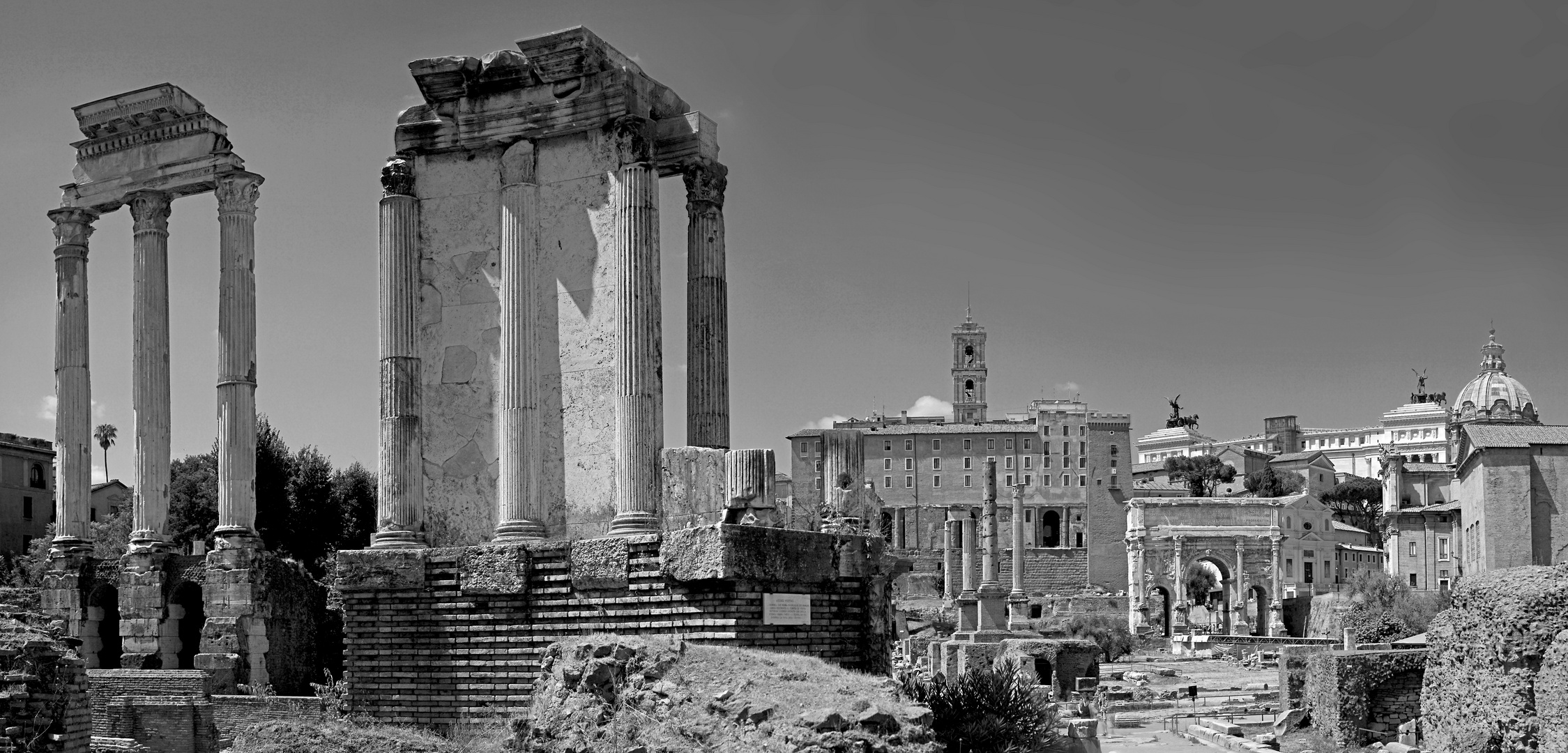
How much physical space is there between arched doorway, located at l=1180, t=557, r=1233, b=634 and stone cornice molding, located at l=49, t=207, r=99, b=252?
3048 inches

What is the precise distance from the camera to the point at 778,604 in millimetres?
12562

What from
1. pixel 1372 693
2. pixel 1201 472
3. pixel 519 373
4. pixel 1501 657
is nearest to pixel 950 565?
pixel 1201 472

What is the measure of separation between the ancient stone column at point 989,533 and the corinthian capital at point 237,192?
36.6m

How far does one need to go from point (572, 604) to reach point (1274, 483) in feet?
451

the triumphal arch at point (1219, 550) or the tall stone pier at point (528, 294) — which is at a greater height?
the tall stone pier at point (528, 294)

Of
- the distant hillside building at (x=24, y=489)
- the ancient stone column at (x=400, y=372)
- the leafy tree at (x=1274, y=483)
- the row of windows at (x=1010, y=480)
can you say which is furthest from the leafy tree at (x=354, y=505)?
the leafy tree at (x=1274, y=483)

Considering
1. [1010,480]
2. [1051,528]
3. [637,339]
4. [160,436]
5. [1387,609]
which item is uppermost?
[637,339]

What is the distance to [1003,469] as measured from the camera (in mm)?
134125

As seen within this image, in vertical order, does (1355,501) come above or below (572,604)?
below

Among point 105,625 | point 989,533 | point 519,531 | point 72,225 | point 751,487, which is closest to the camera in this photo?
point 751,487

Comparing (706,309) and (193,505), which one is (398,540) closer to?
(706,309)

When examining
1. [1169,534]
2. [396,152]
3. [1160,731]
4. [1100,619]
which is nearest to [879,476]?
[1169,534]

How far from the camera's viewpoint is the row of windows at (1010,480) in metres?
132

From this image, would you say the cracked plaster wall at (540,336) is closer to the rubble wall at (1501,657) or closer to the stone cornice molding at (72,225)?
the rubble wall at (1501,657)
